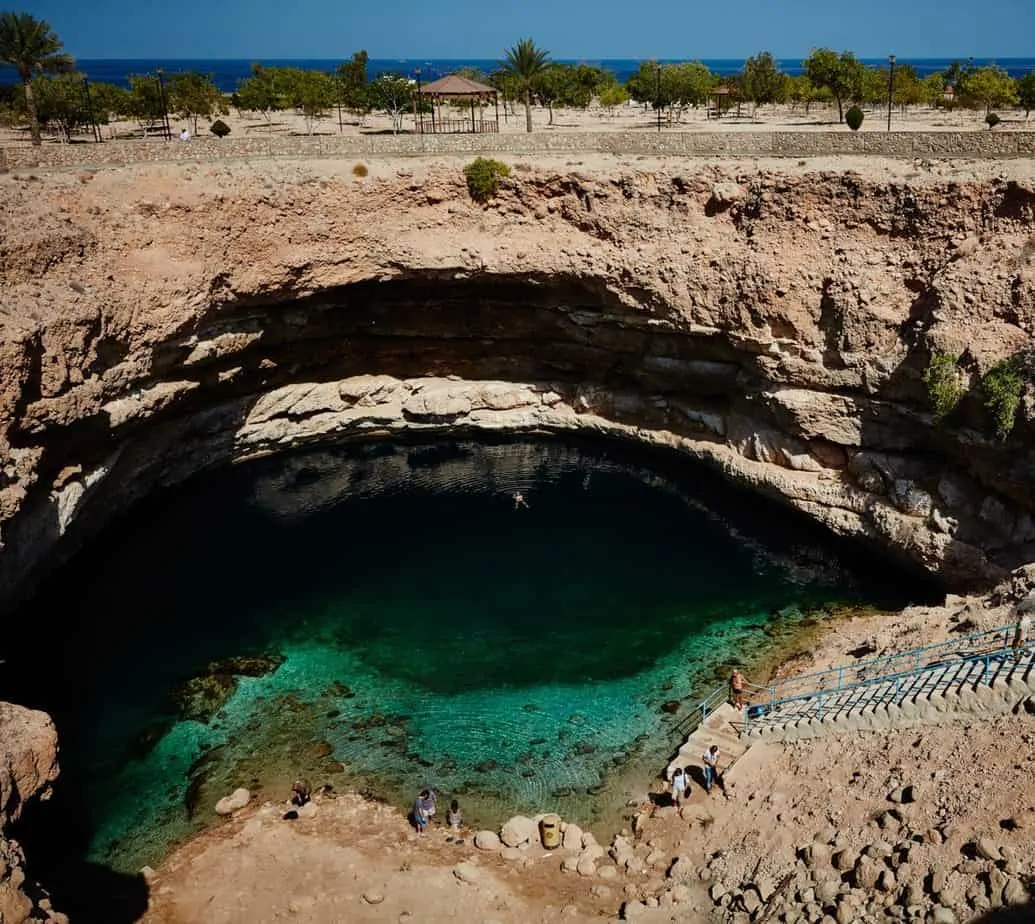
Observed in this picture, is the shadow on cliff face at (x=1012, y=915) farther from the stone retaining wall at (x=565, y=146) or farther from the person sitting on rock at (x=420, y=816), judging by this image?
the stone retaining wall at (x=565, y=146)

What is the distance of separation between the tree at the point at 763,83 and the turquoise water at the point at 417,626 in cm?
4794

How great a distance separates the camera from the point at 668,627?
33531 millimetres

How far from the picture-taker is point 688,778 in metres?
25.2

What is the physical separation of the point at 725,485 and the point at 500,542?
11.8 metres

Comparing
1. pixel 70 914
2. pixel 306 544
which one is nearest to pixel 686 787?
pixel 70 914

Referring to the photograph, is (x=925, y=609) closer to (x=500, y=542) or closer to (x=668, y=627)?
(x=668, y=627)

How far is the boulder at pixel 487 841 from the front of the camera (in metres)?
23.9

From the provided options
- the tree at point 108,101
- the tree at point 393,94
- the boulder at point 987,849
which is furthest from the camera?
the tree at point 393,94

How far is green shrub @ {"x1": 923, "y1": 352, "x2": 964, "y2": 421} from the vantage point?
106 ft

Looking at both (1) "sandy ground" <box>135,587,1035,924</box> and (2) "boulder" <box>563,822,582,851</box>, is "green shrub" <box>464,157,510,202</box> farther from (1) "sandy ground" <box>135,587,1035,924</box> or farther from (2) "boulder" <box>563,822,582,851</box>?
(2) "boulder" <box>563,822,582,851</box>

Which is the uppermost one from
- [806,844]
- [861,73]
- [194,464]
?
[861,73]

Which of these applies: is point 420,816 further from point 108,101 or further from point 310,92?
point 108,101

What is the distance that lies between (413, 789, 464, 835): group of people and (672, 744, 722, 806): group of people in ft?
19.6

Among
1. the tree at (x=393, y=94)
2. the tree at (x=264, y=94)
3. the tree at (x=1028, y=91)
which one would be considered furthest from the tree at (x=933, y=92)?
the tree at (x=264, y=94)
